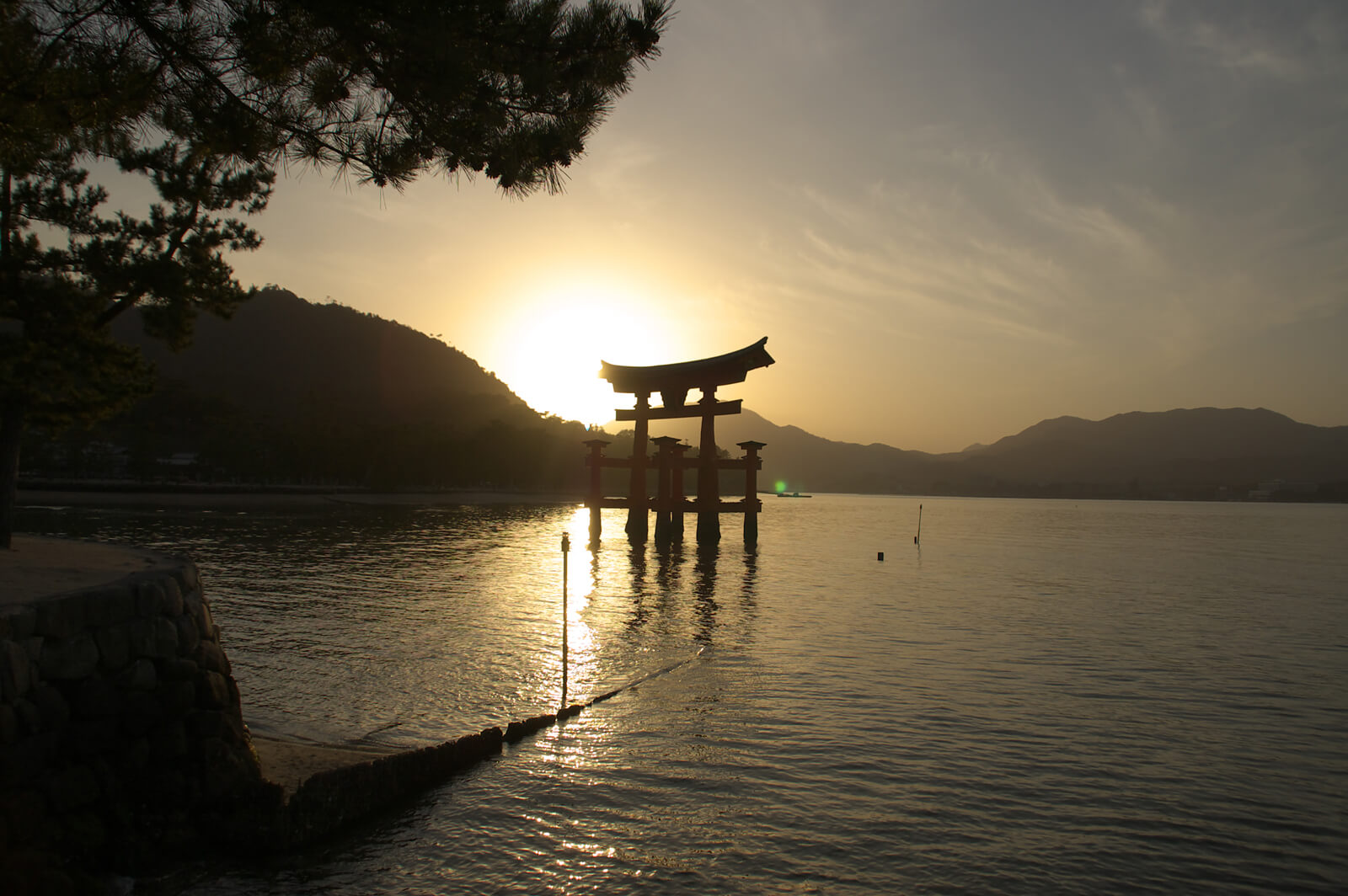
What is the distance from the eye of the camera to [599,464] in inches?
1433

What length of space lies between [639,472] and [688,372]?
606cm

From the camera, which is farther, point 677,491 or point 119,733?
point 677,491

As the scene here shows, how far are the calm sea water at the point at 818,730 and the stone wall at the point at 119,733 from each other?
602 millimetres

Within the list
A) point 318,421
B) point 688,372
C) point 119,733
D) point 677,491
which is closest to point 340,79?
point 119,733

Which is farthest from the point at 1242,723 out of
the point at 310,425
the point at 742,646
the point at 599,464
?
the point at 310,425

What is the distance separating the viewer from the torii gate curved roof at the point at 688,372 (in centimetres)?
3155

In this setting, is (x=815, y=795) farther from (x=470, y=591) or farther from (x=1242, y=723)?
(x=470, y=591)

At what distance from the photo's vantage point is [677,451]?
37125 millimetres

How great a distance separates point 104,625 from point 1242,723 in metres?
11.9

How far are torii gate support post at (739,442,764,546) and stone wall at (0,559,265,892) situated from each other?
1184 inches

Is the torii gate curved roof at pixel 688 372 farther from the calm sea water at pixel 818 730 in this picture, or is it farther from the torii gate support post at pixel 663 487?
the calm sea water at pixel 818 730

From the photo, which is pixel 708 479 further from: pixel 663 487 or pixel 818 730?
pixel 818 730

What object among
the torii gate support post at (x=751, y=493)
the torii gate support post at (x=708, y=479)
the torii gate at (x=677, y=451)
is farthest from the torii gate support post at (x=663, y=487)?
the torii gate support post at (x=751, y=493)

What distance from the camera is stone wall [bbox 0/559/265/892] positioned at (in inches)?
188
